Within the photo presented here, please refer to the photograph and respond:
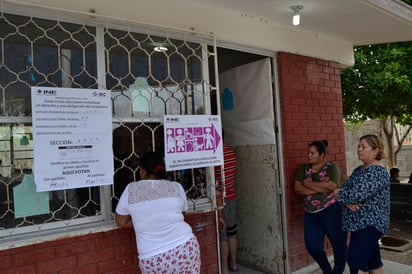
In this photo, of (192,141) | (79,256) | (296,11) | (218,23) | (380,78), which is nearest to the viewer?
(79,256)

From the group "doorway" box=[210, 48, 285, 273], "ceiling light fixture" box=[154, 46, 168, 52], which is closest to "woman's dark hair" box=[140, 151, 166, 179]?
"ceiling light fixture" box=[154, 46, 168, 52]

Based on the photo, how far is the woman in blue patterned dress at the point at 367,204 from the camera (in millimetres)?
3059

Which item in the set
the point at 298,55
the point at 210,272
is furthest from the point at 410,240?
the point at 210,272

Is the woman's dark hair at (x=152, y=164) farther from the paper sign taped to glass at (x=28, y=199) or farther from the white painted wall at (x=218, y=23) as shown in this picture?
the white painted wall at (x=218, y=23)

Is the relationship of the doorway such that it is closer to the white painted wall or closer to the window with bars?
the white painted wall

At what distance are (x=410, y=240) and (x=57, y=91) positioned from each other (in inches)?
231

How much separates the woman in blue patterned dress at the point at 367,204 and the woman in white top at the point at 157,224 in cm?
147

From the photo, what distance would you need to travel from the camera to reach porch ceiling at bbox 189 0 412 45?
136 inches

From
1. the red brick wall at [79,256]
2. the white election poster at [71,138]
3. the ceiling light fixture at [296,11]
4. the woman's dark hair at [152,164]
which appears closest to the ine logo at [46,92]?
the white election poster at [71,138]

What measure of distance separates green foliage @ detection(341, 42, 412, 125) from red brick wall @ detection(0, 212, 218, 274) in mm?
4749

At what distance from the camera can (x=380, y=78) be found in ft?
20.8

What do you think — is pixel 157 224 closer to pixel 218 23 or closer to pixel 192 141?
pixel 192 141

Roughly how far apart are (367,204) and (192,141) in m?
1.53

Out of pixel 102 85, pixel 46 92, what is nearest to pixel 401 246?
pixel 102 85
